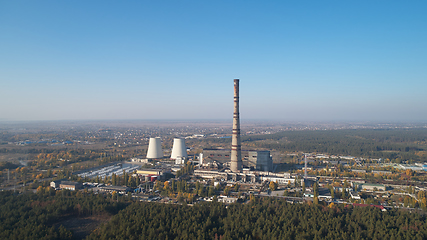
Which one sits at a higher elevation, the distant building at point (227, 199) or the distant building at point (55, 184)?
the distant building at point (55, 184)

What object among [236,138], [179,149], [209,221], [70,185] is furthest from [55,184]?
[236,138]

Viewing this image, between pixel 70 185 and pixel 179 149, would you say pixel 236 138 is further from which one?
pixel 70 185

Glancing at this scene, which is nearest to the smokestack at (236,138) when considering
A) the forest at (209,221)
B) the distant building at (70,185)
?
the forest at (209,221)

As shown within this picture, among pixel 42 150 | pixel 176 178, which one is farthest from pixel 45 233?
pixel 42 150

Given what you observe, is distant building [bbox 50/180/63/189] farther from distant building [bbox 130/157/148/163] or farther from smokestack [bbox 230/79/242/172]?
smokestack [bbox 230/79/242/172]

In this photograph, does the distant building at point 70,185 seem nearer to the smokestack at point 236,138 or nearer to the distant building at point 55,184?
the distant building at point 55,184

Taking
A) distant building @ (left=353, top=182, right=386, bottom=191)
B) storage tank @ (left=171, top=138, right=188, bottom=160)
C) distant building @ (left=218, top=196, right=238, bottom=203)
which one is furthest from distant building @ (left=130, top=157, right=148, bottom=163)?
distant building @ (left=353, top=182, right=386, bottom=191)

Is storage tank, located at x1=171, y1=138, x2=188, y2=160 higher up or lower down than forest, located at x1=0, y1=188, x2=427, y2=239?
higher up

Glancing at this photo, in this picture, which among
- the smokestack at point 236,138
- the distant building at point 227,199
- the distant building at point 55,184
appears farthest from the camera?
the smokestack at point 236,138

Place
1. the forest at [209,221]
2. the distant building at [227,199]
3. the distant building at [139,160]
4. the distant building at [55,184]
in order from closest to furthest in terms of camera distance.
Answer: the forest at [209,221] < the distant building at [227,199] < the distant building at [55,184] < the distant building at [139,160]
